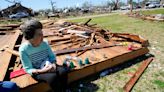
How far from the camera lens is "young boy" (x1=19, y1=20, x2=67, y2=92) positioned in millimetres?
3556

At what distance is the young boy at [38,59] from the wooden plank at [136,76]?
5.06 feet

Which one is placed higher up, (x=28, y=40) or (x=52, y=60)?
(x=28, y=40)

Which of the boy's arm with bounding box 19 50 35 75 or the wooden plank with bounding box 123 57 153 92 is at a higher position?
the boy's arm with bounding box 19 50 35 75

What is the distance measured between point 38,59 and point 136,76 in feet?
8.56

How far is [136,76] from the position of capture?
17.0 feet

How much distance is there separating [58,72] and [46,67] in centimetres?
28

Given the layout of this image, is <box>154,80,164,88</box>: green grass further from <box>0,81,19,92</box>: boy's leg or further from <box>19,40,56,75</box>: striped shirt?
<box>0,81,19,92</box>: boy's leg

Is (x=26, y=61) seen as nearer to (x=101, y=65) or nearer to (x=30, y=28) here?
(x=30, y=28)

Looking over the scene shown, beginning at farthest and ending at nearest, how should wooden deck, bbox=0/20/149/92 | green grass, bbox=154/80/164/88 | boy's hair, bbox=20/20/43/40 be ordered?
green grass, bbox=154/80/164/88
wooden deck, bbox=0/20/149/92
boy's hair, bbox=20/20/43/40

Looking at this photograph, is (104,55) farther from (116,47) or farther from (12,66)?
(12,66)

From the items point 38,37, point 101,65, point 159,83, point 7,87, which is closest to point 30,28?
point 38,37

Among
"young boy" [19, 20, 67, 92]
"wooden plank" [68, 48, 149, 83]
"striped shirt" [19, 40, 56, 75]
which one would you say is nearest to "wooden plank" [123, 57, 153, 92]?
"wooden plank" [68, 48, 149, 83]

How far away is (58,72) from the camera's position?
3898mm

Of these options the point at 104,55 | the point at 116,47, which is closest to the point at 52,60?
the point at 104,55
